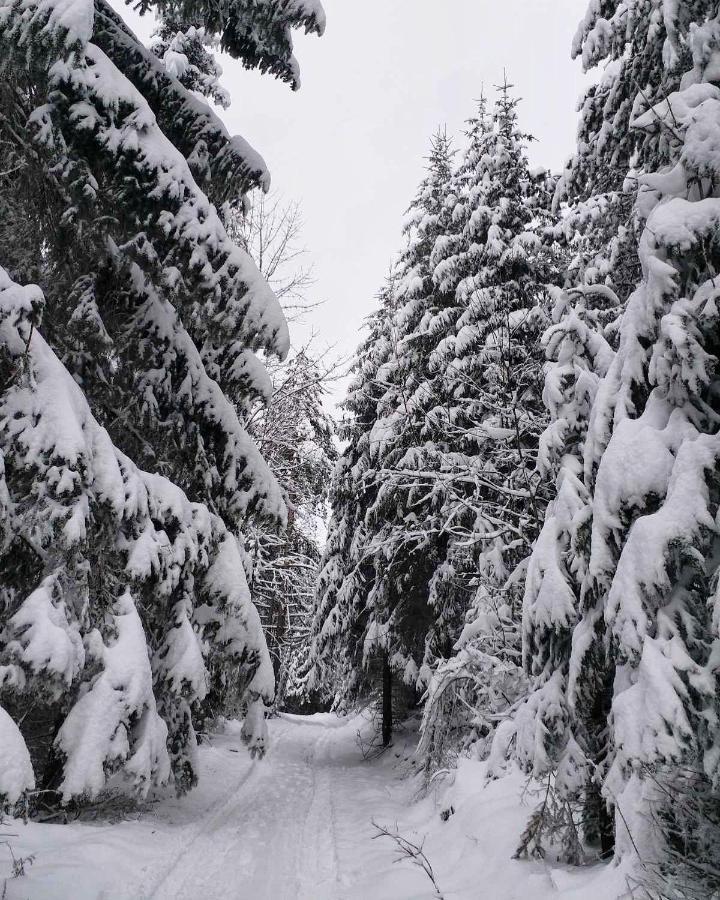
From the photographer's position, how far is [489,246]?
1248 centimetres

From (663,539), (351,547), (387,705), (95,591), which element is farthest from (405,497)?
(663,539)

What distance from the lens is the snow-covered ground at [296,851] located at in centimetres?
488

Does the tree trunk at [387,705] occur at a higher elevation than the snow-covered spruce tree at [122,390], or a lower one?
lower

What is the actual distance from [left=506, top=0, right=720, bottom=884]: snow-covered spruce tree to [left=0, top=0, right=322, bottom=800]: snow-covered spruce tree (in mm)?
3155

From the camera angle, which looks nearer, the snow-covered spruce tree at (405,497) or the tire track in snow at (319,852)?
the tire track in snow at (319,852)

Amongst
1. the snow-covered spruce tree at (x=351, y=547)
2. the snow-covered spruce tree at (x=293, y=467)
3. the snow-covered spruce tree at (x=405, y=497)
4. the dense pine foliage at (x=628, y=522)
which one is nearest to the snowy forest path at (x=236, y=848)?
the dense pine foliage at (x=628, y=522)

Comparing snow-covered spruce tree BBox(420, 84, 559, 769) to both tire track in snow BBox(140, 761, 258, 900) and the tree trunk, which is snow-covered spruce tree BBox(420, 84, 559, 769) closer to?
the tree trunk

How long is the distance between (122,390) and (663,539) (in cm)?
549

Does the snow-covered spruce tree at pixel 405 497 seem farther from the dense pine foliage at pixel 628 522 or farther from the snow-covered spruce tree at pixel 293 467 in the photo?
the dense pine foliage at pixel 628 522

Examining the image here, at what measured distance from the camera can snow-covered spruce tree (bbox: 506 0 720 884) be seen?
11.0ft

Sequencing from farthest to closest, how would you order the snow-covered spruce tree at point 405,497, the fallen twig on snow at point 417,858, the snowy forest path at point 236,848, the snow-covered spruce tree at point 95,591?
the snow-covered spruce tree at point 405,497 < the snowy forest path at point 236,848 < the fallen twig on snow at point 417,858 < the snow-covered spruce tree at point 95,591

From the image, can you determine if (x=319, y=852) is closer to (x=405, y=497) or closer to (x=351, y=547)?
(x=405, y=497)

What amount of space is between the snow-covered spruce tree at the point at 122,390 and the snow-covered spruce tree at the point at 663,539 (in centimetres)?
315

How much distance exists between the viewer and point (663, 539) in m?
3.42
